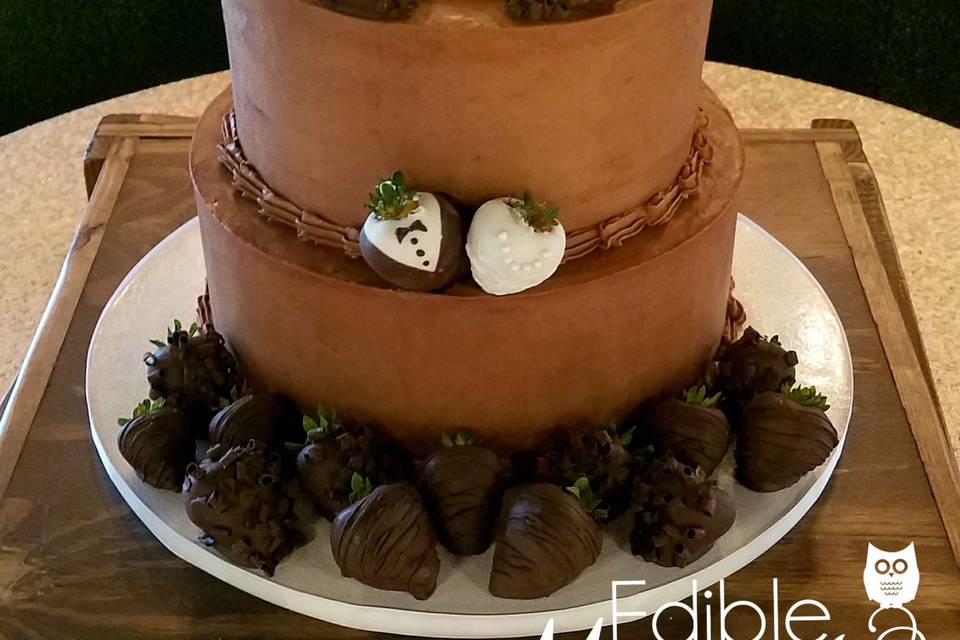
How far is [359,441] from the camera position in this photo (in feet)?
4.59

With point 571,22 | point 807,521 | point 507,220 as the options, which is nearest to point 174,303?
point 507,220

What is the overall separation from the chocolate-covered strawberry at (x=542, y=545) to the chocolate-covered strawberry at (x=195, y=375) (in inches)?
17.9

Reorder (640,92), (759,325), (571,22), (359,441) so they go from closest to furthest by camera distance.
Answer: (571,22) → (640,92) → (359,441) → (759,325)

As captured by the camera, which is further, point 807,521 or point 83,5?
point 83,5

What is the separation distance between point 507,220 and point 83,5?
2365 mm

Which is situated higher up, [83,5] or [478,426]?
[83,5]

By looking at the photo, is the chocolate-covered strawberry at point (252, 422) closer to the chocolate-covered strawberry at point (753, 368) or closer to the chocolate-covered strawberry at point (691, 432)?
the chocolate-covered strawberry at point (691, 432)

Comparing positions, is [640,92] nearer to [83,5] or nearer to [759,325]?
[759,325]

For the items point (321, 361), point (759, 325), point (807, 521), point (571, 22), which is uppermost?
point (571, 22)

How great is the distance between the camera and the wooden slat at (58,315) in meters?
1.63

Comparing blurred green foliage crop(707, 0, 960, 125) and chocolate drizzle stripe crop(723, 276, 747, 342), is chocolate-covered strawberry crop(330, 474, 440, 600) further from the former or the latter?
blurred green foliage crop(707, 0, 960, 125)

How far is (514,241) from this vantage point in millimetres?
1229

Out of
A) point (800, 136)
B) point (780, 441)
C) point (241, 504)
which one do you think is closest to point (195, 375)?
point (241, 504)

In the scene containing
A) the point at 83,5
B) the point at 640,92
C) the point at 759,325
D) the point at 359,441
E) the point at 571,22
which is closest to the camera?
the point at 571,22
